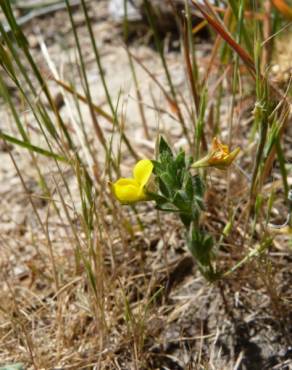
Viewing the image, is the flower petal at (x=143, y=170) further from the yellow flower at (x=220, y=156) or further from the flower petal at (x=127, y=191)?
the yellow flower at (x=220, y=156)

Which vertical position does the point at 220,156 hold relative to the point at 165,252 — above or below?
above

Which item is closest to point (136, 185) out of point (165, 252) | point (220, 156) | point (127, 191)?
point (127, 191)

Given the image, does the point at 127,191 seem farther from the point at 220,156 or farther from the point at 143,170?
the point at 220,156

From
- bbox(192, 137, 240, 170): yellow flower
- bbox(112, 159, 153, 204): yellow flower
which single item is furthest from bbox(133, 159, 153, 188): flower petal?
bbox(192, 137, 240, 170): yellow flower

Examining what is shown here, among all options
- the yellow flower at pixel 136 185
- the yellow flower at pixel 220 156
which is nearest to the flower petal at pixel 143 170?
the yellow flower at pixel 136 185

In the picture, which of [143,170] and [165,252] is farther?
[165,252]

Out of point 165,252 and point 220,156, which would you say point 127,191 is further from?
point 165,252

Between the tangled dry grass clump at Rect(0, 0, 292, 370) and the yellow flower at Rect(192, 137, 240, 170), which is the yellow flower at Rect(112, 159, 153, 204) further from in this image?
the yellow flower at Rect(192, 137, 240, 170)
